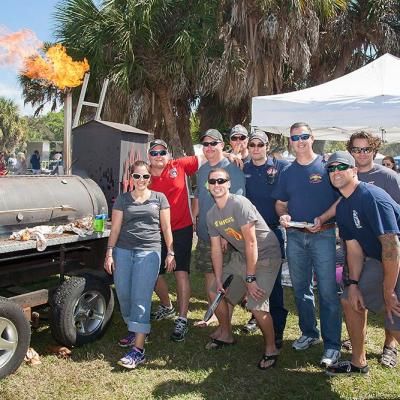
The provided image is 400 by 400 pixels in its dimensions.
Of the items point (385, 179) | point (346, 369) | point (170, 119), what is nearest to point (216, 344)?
point (346, 369)

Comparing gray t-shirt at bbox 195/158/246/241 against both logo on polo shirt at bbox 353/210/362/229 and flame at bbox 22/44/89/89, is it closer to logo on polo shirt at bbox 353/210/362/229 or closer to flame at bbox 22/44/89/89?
logo on polo shirt at bbox 353/210/362/229

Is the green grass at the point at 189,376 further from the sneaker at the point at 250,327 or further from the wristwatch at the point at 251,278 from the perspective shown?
the wristwatch at the point at 251,278

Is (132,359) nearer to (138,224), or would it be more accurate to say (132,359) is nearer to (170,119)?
(138,224)

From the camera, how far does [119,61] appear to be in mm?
12898

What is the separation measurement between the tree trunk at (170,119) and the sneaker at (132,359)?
1019 cm

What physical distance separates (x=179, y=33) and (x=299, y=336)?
1018cm

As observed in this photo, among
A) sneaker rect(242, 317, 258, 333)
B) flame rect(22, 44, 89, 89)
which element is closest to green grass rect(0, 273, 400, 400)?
sneaker rect(242, 317, 258, 333)

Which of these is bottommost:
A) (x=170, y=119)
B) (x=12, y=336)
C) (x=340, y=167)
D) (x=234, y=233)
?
(x=12, y=336)

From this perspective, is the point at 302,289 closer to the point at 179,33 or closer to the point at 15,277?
the point at 15,277

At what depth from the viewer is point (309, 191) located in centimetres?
366

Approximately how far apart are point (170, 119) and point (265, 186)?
9.97 metres

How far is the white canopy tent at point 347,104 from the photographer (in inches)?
213

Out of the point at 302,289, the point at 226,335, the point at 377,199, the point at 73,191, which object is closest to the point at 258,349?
the point at 226,335

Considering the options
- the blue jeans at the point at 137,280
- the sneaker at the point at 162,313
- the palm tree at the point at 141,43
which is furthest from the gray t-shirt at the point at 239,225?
the palm tree at the point at 141,43
